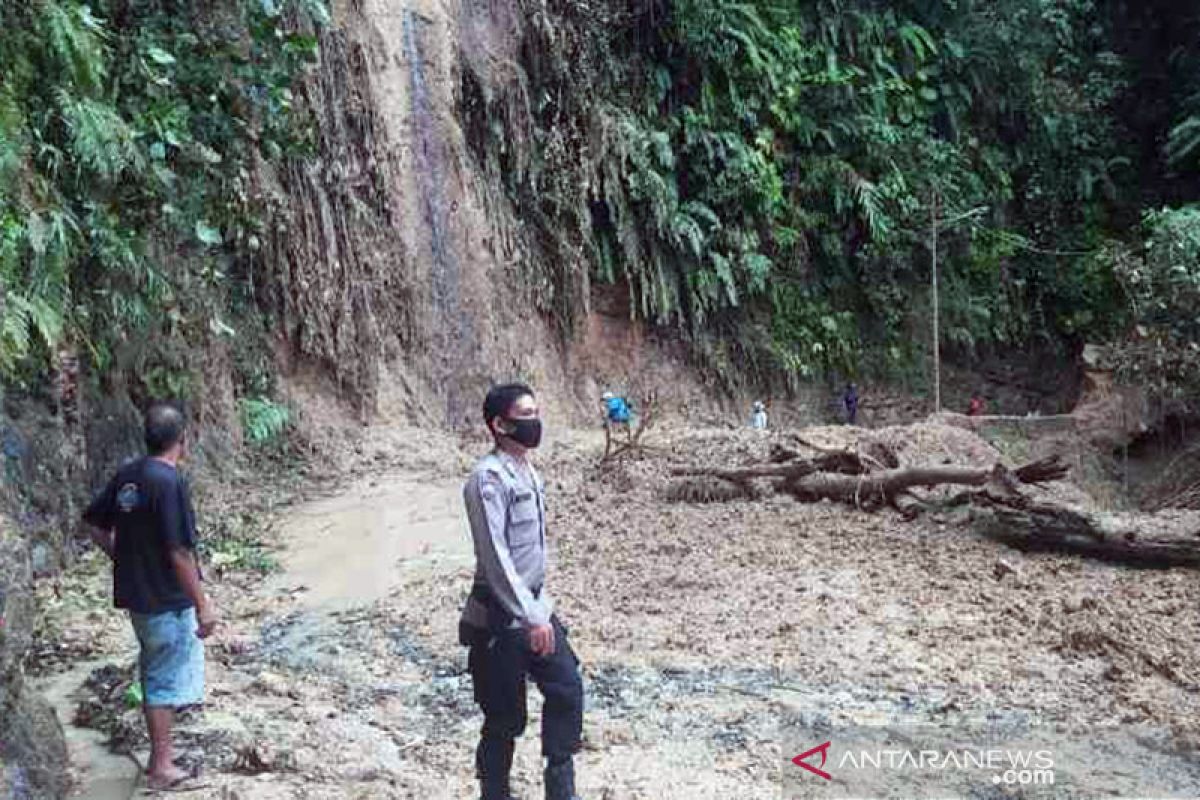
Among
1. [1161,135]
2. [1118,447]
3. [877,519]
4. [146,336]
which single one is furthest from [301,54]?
[1161,135]

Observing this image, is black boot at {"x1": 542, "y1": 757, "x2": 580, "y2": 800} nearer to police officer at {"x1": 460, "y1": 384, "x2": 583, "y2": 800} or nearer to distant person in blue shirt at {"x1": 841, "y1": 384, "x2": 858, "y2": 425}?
police officer at {"x1": 460, "y1": 384, "x2": 583, "y2": 800}

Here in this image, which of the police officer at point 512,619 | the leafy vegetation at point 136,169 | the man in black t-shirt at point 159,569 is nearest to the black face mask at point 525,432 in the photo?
the police officer at point 512,619

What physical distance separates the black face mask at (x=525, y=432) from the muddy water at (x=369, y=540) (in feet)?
11.4

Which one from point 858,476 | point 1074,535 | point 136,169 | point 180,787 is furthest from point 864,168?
point 180,787

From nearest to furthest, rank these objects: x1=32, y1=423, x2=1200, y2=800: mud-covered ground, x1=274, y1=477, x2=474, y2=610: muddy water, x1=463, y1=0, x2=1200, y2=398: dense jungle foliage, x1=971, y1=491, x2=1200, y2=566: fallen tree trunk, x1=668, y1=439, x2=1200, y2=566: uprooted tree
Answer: x1=32, y1=423, x2=1200, y2=800: mud-covered ground → x1=971, y1=491, x2=1200, y2=566: fallen tree trunk → x1=668, y1=439, x2=1200, y2=566: uprooted tree → x1=274, y1=477, x2=474, y2=610: muddy water → x1=463, y1=0, x2=1200, y2=398: dense jungle foliage

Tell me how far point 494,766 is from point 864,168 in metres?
16.8

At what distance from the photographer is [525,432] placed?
12.0ft

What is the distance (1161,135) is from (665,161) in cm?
1027

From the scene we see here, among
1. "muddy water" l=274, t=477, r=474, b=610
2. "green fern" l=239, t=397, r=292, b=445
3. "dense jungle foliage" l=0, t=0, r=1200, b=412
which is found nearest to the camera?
"muddy water" l=274, t=477, r=474, b=610

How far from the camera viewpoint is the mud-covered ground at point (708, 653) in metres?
4.26

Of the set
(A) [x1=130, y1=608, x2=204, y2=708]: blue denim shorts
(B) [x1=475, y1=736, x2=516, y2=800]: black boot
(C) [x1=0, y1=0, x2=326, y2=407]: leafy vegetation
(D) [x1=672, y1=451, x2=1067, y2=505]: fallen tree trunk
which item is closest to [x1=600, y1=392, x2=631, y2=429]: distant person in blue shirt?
(D) [x1=672, y1=451, x2=1067, y2=505]: fallen tree trunk

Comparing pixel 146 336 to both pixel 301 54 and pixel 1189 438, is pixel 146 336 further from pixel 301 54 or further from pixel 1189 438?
pixel 1189 438

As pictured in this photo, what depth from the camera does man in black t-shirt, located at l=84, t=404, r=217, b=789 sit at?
152 inches

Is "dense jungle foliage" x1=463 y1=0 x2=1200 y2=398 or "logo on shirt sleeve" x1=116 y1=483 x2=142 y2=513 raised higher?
"dense jungle foliage" x1=463 y1=0 x2=1200 y2=398
